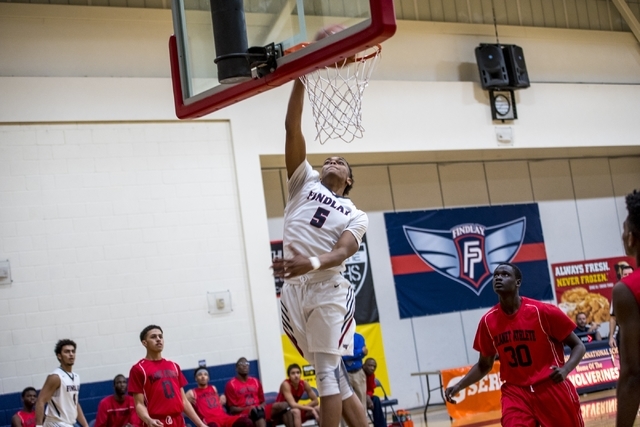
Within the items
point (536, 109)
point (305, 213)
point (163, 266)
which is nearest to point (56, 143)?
point (163, 266)

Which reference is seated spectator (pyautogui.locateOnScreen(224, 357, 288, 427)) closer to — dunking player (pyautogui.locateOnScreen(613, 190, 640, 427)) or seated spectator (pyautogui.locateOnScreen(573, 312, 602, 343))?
seated spectator (pyautogui.locateOnScreen(573, 312, 602, 343))

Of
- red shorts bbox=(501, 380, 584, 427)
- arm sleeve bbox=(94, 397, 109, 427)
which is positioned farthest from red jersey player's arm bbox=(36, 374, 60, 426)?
red shorts bbox=(501, 380, 584, 427)

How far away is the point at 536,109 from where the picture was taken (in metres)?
16.6

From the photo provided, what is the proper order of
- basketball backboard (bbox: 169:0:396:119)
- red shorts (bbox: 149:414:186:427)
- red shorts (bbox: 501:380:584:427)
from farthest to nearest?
red shorts (bbox: 149:414:186:427) → red shorts (bbox: 501:380:584:427) → basketball backboard (bbox: 169:0:396:119)

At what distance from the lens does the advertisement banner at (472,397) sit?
13.9m

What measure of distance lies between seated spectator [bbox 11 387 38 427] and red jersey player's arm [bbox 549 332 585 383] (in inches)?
301

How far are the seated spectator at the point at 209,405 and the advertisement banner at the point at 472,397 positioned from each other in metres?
3.96

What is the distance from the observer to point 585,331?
53.0ft

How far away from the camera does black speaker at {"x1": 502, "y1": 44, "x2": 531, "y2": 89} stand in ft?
52.9

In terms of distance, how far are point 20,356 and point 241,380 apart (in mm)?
3147

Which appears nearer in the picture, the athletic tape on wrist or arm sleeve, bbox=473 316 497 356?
the athletic tape on wrist

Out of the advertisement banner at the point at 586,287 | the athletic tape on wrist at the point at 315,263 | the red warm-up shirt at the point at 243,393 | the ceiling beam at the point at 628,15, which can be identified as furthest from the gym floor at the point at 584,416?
the ceiling beam at the point at 628,15

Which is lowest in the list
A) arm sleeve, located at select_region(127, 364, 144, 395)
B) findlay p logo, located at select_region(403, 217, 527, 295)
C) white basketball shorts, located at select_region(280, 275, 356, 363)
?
arm sleeve, located at select_region(127, 364, 144, 395)

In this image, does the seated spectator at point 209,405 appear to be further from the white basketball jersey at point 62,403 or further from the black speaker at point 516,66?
the black speaker at point 516,66
